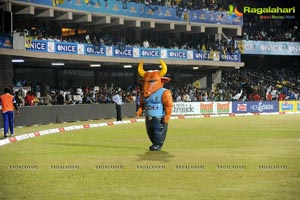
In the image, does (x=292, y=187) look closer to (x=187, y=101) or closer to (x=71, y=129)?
(x=71, y=129)

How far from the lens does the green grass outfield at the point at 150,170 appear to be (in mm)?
9695

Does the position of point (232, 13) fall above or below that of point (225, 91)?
above

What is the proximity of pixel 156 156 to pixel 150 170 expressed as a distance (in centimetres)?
283

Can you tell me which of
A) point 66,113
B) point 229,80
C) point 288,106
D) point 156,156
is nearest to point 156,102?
point 156,156

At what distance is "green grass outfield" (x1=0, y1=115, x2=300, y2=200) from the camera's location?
970 cm

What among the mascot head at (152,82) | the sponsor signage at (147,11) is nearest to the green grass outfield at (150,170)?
the mascot head at (152,82)

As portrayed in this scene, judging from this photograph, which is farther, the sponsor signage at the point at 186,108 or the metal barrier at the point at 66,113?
the sponsor signage at the point at 186,108

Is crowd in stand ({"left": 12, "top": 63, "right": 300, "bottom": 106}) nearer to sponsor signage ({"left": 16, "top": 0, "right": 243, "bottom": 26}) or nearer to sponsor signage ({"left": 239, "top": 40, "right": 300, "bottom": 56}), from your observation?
sponsor signage ({"left": 239, "top": 40, "right": 300, "bottom": 56})

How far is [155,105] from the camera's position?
1606 centimetres

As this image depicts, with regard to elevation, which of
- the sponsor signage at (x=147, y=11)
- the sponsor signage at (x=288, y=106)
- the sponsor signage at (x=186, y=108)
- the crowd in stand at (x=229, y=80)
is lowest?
the sponsor signage at (x=288, y=106)

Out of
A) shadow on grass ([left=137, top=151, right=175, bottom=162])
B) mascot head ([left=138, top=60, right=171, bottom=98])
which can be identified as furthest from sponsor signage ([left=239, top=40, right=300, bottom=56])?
shadow on grass ([left=137, top=151, right=175, bottom=162])

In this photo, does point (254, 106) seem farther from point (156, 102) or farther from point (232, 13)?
point (156, 102)

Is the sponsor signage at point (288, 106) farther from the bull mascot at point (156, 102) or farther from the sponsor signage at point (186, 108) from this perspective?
the bull mascot at point (156, 102)

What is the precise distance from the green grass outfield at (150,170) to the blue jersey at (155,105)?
105 centimetres
